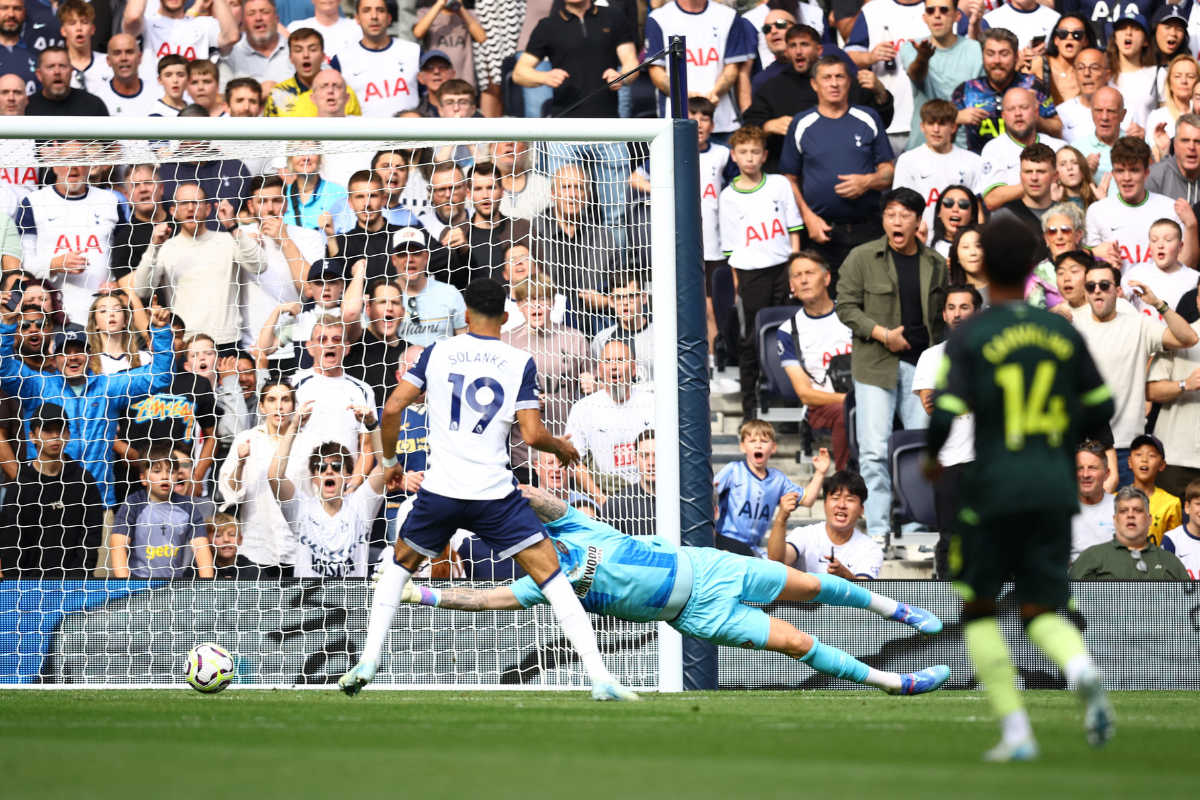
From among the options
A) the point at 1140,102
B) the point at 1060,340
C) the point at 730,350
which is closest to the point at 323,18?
the point at 730,350

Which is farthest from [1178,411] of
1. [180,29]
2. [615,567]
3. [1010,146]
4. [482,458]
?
[180,29]

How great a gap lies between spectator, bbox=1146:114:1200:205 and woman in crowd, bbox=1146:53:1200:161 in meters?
0.25

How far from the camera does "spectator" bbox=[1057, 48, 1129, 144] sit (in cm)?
1348

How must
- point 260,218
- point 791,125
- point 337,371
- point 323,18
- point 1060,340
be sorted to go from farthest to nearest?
point 323,18 < point 791,125 < point 260,218 < point 337,371 < point 1060,340

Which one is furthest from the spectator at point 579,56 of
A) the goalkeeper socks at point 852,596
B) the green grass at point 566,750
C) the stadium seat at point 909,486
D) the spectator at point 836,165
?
the green grass at point 566,750

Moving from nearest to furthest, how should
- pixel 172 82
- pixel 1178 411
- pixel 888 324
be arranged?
1. pixel 1178 411
2. pixel 888 324
3. pixel 172 82

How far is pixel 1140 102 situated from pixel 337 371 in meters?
8.18

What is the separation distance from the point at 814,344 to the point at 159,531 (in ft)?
18.3

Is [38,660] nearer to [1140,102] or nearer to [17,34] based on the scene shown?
[17,34]

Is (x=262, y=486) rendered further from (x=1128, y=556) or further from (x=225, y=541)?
(x=1128, y=556)

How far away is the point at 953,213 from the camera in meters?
12.4

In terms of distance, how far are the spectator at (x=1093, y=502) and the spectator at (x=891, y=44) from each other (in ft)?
13.3

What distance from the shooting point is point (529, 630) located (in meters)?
9.88

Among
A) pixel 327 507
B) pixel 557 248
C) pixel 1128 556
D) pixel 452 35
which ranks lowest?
pixel 1128 556
